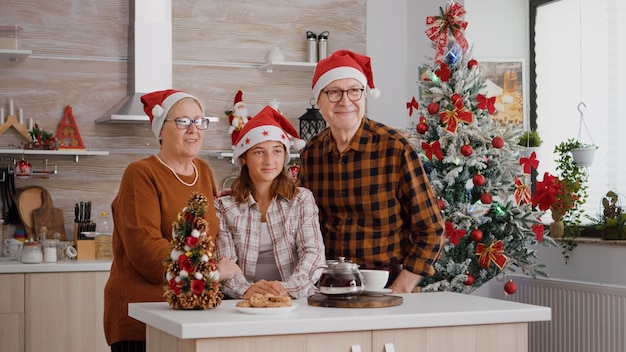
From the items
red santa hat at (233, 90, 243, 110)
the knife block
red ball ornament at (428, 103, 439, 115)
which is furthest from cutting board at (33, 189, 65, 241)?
red ball ornament at (428, 103, 439, 115)

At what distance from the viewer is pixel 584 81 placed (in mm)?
5316

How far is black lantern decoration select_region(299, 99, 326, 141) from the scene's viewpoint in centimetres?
580

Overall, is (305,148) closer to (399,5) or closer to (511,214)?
(511,214)

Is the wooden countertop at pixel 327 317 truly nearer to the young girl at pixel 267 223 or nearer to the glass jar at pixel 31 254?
the young girl at pixel 267 223

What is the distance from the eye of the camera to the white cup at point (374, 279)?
2.70 metres

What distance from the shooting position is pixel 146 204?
2.75m

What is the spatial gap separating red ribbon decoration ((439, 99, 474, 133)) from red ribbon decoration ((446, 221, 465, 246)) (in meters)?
0.50

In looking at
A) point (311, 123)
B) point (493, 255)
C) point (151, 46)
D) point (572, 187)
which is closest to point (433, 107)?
point (493, 255)

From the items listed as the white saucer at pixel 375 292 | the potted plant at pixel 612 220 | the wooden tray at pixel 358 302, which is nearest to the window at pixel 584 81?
the potted plant at pixel 612 220

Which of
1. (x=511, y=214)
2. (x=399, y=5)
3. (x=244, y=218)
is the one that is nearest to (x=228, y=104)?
(x=399, y=5)

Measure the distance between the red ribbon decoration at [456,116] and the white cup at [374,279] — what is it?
1994 mm

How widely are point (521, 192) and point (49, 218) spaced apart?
110 inches

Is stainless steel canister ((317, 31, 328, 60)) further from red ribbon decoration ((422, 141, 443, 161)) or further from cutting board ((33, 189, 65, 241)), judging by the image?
cutting board ((33, 189, 65, 241))

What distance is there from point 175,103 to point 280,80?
306 centimetres
